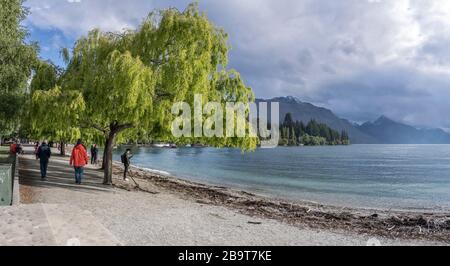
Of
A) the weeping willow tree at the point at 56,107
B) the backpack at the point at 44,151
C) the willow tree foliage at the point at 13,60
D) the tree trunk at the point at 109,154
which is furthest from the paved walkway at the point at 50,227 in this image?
the willow tree foliage at the point at 13,60

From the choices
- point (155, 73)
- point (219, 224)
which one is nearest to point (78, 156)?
point (155, 73)

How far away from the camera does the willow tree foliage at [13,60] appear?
20.1m

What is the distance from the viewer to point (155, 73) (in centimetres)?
1909

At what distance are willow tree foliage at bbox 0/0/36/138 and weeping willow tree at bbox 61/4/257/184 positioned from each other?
2203 millimetres

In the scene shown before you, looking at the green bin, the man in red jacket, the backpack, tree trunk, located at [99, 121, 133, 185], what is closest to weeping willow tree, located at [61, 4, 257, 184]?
tree trunk, located at [99, 121, 133, 185]

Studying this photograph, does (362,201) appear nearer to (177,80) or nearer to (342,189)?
(342,189)

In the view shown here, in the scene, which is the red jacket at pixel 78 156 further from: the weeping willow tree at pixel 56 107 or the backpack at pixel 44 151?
the backpack at pixel 44 151

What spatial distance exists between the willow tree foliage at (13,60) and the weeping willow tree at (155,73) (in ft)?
7.23

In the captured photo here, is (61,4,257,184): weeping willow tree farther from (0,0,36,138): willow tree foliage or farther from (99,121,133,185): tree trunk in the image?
(0,0,36,138): willow tree foliage

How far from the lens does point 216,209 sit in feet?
57.6

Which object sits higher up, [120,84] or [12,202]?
[120,84]

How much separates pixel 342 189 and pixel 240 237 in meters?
28.5
